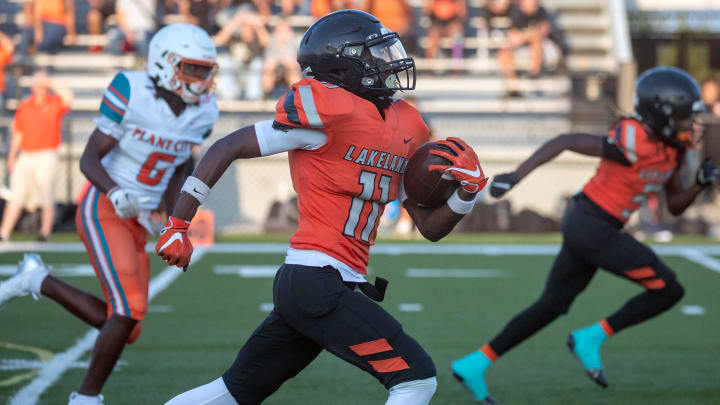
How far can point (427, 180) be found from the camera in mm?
3215

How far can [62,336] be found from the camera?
6.01 m

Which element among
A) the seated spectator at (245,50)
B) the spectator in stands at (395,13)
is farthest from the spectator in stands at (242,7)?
the spectator in stands at (395,13)

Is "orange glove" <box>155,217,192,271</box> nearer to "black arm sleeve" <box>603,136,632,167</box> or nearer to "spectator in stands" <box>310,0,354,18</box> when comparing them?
"black arm sleeve" <box>603,136,632,167</box>

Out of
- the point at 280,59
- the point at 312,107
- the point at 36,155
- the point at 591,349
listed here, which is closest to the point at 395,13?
the point at 280,59

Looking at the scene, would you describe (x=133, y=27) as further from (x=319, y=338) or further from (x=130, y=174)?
(x=319, y=338)

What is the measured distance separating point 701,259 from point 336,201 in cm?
775

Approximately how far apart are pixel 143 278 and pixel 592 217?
90.7 inches

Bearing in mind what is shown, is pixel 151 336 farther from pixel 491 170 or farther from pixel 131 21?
pixel 131 21

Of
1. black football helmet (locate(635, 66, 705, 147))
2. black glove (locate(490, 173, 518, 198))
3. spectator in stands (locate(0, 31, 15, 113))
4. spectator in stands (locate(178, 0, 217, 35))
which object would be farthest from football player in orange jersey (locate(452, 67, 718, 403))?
spectator in stands (locate(0, 31, 15, 113))

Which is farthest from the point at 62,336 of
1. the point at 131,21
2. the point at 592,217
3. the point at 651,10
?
the point at 651,10

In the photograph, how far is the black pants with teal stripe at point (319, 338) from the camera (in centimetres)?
302

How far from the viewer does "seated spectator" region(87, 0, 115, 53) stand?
1562 centimetres

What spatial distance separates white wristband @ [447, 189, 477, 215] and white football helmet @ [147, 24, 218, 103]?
1.60 m

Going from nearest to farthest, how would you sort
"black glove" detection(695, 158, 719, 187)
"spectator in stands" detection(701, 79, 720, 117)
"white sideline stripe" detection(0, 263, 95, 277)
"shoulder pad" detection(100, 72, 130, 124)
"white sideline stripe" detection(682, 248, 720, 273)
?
"shoulder pad" detection(100, 72, 130, 124)
"black glove" detection(695, 158, 719, 187)
"white sideline stripe" detection(0, 263, 95, 277)
"white sideline stripe" detection(682, 248, 720, 273)
"spectator in stands" detection(701, 79, 720, 117)
